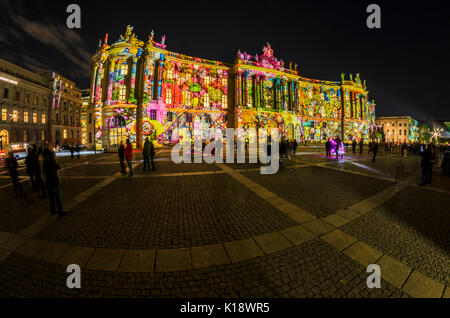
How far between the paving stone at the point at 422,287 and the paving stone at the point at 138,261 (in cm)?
323

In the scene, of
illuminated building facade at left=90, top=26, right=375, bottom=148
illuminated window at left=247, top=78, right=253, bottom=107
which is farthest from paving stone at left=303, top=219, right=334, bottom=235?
illuminated window at left=247, top=78, right=253, bottom=107

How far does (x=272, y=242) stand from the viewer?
3.10 m

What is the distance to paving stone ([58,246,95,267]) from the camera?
8.54ft

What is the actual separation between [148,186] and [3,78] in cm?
4084

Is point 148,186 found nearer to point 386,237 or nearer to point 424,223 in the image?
point 386,237

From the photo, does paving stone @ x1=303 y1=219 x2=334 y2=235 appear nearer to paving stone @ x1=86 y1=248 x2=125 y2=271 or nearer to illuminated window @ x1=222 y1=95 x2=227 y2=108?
paving stone @ x1=86 y1=248 x2=125 y2=271

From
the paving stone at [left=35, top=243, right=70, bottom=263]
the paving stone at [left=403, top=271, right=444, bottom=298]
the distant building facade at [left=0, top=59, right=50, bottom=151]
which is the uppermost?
the distant building facade at [left=0, top=59, right=50, bottom=151]

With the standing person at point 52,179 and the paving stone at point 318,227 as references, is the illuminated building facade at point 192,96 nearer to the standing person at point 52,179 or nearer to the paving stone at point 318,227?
the standing person at point 52,179

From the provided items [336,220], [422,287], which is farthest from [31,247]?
[336,220]

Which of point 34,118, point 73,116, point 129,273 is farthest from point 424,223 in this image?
point 73,116

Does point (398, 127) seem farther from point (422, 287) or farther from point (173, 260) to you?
point (173, 260)

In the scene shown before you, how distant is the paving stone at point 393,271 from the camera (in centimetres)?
222

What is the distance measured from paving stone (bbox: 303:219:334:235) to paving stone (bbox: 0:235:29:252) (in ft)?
17.3

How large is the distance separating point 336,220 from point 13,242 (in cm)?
630
